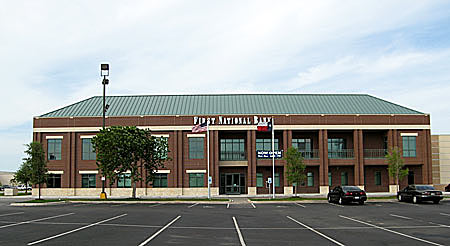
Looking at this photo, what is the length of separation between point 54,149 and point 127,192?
9796 mm

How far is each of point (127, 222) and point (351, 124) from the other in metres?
→ 35.2

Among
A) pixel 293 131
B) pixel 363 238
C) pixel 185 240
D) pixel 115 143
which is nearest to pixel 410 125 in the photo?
pixel 293 131

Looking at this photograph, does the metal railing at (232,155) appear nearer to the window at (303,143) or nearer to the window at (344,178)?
the window at (303,143)

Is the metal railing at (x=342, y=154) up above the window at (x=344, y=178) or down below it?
above

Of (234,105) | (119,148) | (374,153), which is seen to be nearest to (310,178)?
(374,153)

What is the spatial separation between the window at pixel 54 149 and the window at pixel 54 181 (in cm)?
202

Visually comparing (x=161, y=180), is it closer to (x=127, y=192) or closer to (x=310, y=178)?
(x=127, y=192)

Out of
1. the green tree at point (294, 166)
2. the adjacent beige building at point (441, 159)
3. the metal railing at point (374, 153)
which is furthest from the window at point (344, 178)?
the green tree at point (294, 166)

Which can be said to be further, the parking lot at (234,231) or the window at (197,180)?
the window at (197,180)

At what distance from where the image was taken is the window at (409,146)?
50844 millimetres

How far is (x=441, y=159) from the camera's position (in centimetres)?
5481

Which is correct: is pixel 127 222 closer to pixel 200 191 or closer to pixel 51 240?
pixel 51 240

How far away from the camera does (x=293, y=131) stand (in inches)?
2026

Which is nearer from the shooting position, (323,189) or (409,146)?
(323,189)
